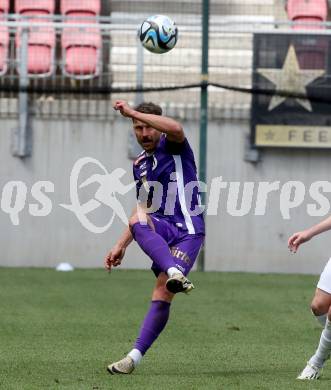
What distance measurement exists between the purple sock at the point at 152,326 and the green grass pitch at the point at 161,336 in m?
0.20

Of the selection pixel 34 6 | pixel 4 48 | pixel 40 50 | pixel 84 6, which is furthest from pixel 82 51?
pixel 34 6

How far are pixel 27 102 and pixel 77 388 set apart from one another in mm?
10051

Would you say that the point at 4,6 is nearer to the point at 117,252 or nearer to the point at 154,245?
the point at 117,252

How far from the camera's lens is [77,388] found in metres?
6.43

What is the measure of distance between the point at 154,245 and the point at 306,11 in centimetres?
1075

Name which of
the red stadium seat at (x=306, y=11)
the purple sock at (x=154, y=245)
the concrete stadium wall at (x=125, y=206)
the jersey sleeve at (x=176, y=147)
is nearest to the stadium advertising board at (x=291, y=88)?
the concrete stadium wall at (x=125, y=206)

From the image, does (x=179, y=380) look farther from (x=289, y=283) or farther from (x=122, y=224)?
(x=122, y=224)

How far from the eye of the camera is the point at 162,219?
24.1ft

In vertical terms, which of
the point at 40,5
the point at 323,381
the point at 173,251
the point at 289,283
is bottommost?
the point at 289,283

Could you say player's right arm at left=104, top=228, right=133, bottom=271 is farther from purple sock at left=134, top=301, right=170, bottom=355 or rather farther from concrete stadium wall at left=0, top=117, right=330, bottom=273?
concrete stadium wall at left=0, top=117, right=330, bottom=273

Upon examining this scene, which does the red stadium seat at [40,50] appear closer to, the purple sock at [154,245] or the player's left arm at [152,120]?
the purple sock at [154,245]

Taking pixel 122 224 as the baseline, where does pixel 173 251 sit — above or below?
above

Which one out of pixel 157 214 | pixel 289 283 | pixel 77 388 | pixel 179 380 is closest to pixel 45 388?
pixel 77 388

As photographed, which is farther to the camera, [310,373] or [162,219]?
[162,219]
